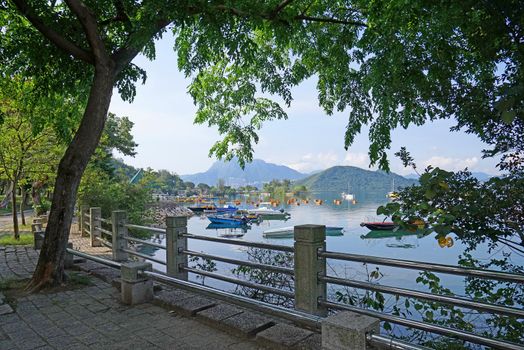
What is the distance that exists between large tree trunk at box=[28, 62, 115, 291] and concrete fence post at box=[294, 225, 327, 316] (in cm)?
415

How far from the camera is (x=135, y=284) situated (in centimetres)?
543

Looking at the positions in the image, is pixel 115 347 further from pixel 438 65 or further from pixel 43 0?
pixel 43 0

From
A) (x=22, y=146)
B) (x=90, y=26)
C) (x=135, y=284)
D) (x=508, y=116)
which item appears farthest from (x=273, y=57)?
(x=22, y=146)

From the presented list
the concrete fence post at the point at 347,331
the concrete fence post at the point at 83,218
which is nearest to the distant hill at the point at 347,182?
the concrete fence post at the point at 83,218

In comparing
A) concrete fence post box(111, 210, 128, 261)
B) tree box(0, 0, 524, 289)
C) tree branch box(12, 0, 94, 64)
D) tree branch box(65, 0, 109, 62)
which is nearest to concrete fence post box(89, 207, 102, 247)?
concrete fence post box(111, 210, 128, 261)

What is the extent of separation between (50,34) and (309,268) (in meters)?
5.70

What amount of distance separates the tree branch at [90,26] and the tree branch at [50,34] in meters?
0.32

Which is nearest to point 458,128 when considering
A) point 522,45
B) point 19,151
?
point 522,45

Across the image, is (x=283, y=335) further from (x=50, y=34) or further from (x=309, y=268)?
(x=50, y=34)

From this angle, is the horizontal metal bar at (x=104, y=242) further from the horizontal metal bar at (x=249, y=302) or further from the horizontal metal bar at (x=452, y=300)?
the horizontal metal bar at (x=452, y=300)

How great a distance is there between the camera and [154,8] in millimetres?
4980

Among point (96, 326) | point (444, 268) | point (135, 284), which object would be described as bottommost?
point (96, 326)

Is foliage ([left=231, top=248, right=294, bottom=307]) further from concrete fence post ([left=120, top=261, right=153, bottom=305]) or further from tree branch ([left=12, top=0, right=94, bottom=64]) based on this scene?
tree branch ([left=12, top=0, right=94, bottom=64])

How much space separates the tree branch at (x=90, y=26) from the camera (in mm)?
6211
